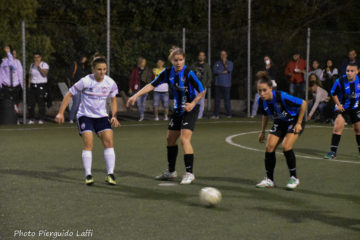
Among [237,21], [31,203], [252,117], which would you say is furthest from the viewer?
[237,21]

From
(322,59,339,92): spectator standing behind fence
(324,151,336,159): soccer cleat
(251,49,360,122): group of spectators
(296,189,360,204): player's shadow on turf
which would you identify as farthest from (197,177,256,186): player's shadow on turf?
(322,59,339,92): spectator standing behind fence

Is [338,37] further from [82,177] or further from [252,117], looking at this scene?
[82,177]

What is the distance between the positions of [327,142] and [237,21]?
12.1 meters

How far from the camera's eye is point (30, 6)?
22594 millimetres

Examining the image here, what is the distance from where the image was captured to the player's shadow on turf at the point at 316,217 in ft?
21.9

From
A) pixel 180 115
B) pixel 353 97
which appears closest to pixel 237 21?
pixel 353 97

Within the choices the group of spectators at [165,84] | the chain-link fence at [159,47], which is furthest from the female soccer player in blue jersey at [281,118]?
the chain-link fence at [159,47]

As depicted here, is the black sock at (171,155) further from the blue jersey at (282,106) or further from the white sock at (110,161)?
the blue jersey at (282,106)

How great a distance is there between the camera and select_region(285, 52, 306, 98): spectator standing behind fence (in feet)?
65.2

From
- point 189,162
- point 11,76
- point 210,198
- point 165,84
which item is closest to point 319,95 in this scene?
point 165,84

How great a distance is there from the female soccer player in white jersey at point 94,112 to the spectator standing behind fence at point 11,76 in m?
8.75

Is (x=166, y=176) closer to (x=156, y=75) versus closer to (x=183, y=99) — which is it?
(x=183, y=99)

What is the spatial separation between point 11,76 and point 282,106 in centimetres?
1071

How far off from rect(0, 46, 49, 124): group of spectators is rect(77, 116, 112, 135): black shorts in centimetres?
877
